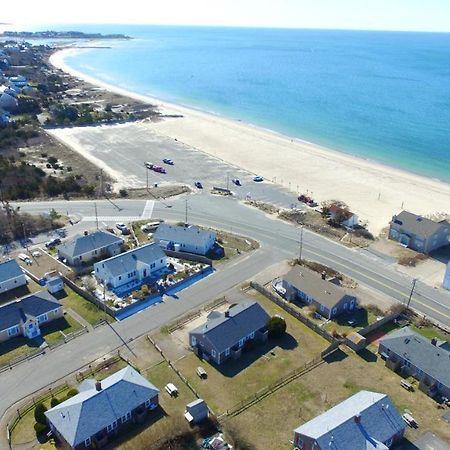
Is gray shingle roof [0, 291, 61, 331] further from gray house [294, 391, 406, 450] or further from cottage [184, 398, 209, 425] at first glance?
gray house [294, 391, 406, 450]

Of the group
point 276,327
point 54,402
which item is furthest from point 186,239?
point 54,402

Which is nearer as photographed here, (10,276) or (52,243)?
(10,276)

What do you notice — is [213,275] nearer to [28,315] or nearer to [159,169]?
[28,315]

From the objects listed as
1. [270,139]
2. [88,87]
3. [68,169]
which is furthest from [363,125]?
[88,87]

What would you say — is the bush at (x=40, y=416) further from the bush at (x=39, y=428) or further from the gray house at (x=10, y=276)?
the gray house at (x=10, y=276)

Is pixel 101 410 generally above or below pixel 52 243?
above

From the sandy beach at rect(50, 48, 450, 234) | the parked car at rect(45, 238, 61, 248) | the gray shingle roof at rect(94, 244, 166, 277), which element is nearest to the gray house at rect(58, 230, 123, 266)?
the parked car at rect(45, 238, 61, 248)
